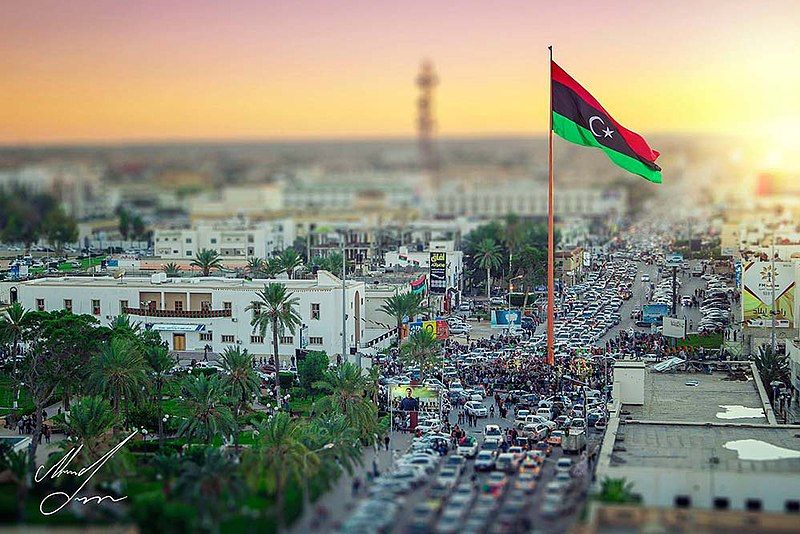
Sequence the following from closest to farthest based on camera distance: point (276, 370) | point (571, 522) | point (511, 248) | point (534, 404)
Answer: point (571, 522), point (534, 404), point (276, 370), point (511, 248)

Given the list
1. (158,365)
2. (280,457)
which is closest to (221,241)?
(158,365)

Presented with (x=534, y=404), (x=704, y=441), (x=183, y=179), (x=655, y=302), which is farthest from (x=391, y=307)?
(x=183, y=179)

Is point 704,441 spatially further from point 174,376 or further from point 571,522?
point 174,376

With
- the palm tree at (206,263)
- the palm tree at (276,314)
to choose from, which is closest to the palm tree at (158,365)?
the palm tree at (276,314)
